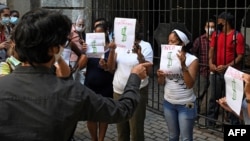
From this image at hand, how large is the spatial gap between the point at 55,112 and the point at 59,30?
37 centimetres

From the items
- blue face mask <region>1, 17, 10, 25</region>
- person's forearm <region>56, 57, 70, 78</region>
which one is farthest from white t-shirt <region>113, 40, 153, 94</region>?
blue face mask <region>1, 17, 10, 25</region>

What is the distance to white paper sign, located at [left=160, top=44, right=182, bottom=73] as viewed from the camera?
421cm

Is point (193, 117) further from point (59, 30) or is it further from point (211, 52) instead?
point (59, 30)

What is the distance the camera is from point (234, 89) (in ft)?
10.5

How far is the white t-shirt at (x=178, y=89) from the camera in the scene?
4316mm

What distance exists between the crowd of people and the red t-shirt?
0.01 m

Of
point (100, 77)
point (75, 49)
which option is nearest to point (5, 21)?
point (75, 49)

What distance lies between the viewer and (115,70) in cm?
491

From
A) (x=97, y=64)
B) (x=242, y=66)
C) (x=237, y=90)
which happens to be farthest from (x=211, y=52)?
(x=237, y=90)

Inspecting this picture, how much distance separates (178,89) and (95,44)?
1294 mm

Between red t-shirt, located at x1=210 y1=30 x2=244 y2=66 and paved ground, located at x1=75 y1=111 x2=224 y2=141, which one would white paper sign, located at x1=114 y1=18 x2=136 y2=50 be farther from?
red t-shirt, located at x1=210 y1=30 x2=244 y2=66

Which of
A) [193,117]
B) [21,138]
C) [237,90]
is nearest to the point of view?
[21,138]

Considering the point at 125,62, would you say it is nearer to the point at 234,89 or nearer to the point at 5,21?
the point at 234,89

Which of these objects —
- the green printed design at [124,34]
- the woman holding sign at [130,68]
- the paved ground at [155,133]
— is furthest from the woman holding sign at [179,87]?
the paved ground at [155,133]
